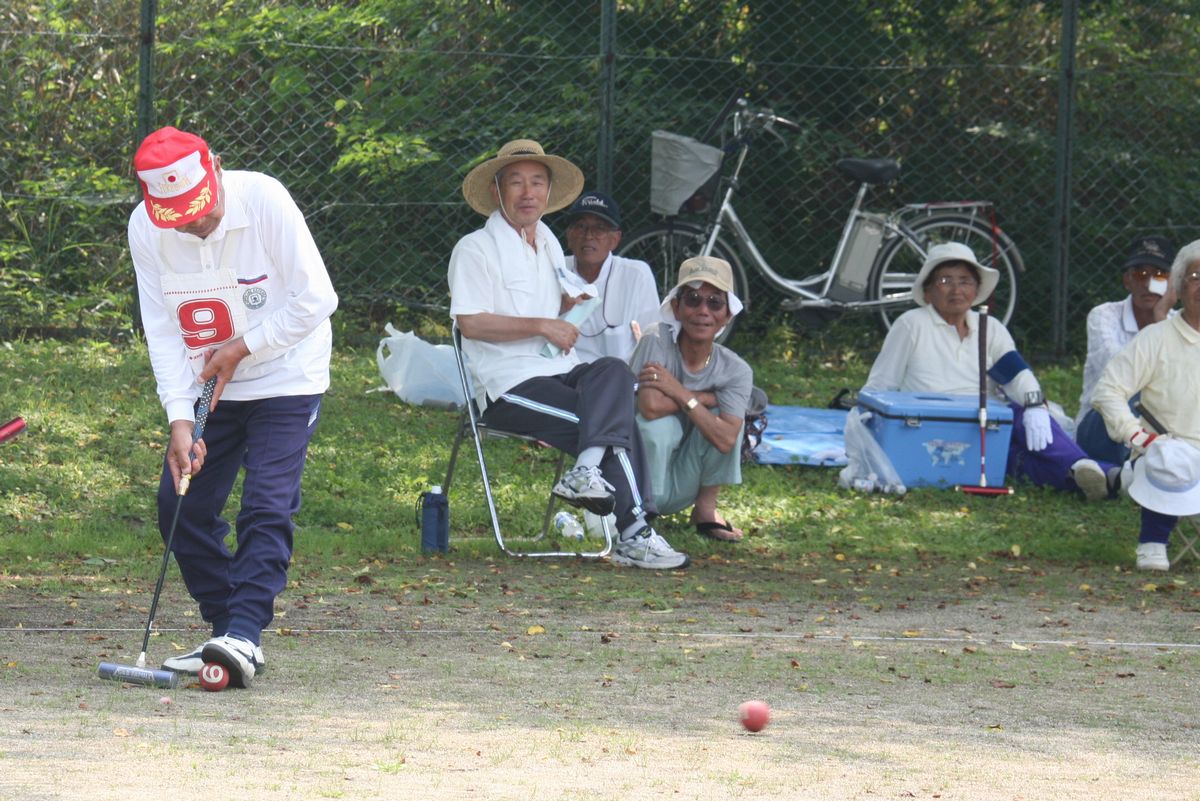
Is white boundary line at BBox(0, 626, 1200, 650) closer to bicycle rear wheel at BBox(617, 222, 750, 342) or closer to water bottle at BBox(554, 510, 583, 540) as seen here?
water bottle at BBox(554, 510, 583, 540)

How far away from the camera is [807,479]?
8.90 metres

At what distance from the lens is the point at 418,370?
979cm

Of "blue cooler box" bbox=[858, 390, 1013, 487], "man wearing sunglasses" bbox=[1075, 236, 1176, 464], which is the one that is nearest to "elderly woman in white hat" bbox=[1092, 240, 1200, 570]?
"blue cooler box" bbox=[858, 390, 1013, 487]

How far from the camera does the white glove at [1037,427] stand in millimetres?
8656

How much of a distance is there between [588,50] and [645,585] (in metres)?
4.88

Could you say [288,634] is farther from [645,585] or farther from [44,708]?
[645,585]

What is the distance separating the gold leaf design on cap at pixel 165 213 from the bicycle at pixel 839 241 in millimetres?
6192

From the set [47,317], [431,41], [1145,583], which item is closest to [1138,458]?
[1145,583]

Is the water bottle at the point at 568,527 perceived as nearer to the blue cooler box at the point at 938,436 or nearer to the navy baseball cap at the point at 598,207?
the navy baseball cap at the point at 598,207

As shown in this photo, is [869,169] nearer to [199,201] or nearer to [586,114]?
[586,114]

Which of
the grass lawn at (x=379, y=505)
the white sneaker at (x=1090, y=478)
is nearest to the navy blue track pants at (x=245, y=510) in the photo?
the grass lawn at (x=379, y=505)

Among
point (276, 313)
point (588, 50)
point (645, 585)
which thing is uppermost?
point (588, 50)

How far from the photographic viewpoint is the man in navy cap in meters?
8.36

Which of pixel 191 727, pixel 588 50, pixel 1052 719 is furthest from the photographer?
pixel 588 50
